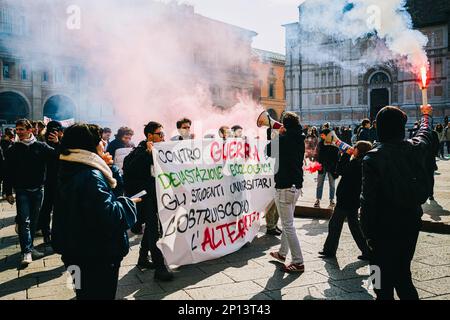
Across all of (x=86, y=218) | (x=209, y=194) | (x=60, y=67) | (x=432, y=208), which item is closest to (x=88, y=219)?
(x=86, y=218)

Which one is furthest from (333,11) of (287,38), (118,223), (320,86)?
(118,223)

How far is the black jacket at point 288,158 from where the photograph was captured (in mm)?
4652

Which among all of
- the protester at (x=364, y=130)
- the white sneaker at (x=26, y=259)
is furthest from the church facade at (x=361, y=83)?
the white sneaker at (x=26, y=259)

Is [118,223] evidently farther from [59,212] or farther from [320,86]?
[320,86]

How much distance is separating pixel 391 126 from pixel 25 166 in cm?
466

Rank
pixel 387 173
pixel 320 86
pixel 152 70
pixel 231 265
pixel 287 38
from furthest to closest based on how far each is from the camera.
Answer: pixel 320 86 → pixel 287 38 → pixel 152 70 → pixel 231 265 → pixel 387 173

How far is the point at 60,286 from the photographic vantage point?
4.37 meters

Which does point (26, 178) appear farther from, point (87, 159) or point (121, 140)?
point (87, 159)

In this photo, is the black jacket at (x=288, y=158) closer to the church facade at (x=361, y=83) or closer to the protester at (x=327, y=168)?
the protester at (x=327, y=168)

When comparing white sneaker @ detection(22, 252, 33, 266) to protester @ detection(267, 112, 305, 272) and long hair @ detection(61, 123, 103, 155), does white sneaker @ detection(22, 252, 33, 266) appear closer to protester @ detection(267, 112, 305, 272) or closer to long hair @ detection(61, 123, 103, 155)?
long hair @ detection(61, 123, 103, 155)

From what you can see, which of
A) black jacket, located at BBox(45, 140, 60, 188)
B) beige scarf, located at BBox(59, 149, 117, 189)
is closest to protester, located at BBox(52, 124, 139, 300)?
beige scarf, located at BBox(59, 149, 117, 189)

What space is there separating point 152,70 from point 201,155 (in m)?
14.9

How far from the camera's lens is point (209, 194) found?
5328mm

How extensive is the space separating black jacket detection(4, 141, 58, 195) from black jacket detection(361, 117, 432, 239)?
441 cm
